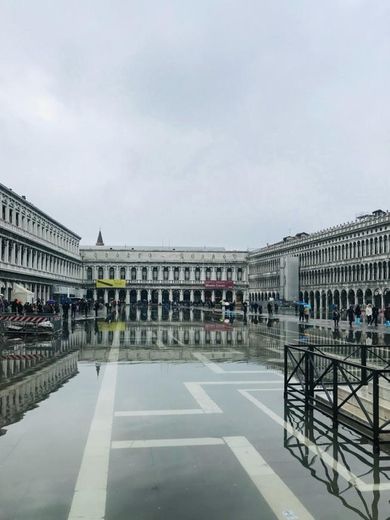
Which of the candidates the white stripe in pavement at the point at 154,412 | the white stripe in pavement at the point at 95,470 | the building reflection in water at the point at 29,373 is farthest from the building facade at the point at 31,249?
the white stripe in pavement at the point at 95,470

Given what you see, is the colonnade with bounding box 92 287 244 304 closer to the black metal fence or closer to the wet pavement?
the wet pavement

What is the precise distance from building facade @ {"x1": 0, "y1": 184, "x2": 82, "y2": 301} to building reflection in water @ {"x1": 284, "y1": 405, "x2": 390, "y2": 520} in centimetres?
5494

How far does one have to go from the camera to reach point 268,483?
6.34 meters

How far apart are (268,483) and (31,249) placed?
2792 inches

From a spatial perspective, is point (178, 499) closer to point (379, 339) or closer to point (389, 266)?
point (379, 339)

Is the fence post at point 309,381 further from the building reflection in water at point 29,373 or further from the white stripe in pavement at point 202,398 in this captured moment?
the building reflection in water at point 29,373

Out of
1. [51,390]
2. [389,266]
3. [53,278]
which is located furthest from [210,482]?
[53,278]

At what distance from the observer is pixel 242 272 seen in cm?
15812

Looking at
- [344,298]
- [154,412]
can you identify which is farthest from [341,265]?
[154,412]

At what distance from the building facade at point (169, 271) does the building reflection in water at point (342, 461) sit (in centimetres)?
14708

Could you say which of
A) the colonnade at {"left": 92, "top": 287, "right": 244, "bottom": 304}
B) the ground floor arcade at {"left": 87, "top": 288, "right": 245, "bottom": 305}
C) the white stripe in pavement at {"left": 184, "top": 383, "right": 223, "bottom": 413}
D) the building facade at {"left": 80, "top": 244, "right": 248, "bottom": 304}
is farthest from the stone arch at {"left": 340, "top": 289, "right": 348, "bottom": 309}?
the white stripe in pavement at {"left": 184, "top": 383, "right": 223, "bottom": 413}

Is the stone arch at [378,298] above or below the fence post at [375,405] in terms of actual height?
above

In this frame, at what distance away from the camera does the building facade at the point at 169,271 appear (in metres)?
156

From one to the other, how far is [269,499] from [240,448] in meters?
1.93
